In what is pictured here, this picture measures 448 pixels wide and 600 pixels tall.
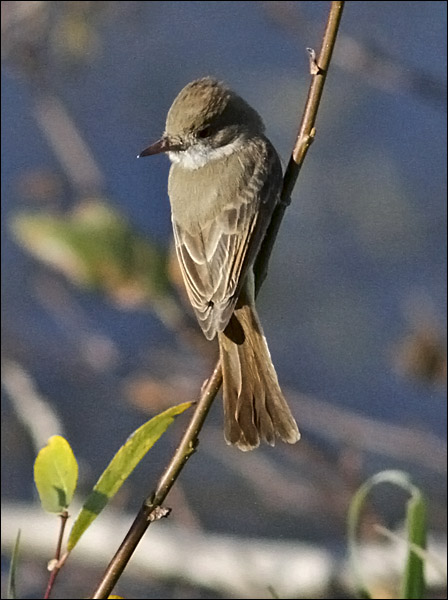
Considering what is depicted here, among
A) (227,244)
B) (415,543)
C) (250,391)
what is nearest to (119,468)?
(415,543)

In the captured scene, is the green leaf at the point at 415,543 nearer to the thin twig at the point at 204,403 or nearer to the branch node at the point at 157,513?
the thin twig at the point at 204,403

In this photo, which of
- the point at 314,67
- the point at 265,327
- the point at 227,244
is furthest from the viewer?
the point at 265,327

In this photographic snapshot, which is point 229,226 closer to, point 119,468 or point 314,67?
point 314,67

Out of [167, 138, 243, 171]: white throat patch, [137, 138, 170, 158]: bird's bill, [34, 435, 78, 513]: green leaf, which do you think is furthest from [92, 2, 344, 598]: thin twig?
[167, 138, 243, 171]: white throat patch

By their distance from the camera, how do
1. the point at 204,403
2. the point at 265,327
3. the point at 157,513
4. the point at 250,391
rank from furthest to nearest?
the point at 265,327 < the point at 250,391 < the point at 204,403 < the point at 157,513

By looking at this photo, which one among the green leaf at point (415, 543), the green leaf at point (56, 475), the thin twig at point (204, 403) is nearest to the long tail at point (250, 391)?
the thin twig at point (204, 403)

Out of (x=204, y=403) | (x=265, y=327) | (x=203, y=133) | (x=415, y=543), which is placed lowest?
(x=265, y=327)
